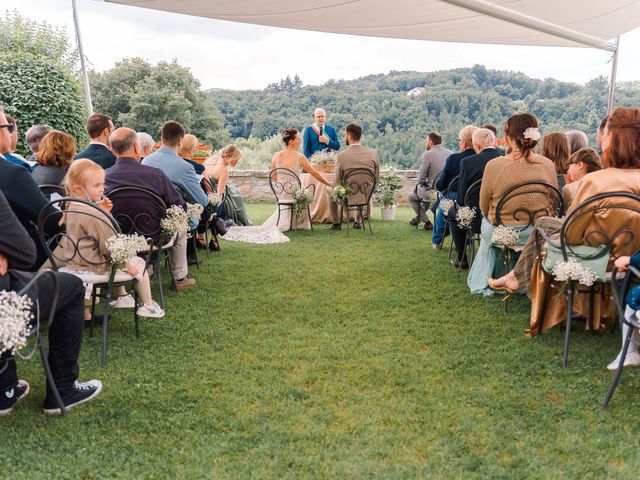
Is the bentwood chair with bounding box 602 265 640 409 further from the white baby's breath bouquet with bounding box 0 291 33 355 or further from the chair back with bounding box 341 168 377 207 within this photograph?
the chair back with bounding box 341 168 377 207

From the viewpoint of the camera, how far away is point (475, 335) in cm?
332

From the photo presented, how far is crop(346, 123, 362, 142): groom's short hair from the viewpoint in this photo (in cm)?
712

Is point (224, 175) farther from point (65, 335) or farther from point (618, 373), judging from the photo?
point (618, 373)

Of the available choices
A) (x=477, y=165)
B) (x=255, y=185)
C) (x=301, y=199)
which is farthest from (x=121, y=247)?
(x=255, y=185)

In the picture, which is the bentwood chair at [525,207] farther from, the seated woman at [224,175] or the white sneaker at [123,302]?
the seated woman at [224,175]

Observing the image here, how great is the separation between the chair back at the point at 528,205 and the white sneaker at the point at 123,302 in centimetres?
246

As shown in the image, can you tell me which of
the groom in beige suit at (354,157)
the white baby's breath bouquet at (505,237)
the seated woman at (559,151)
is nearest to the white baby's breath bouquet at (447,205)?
the seated woman at (559,151)

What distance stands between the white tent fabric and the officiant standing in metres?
1.67

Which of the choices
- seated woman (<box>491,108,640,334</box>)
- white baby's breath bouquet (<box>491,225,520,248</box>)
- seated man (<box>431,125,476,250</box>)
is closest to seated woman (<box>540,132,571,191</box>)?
white baby's breath bouquet (<box>491,225,520,248</box>)

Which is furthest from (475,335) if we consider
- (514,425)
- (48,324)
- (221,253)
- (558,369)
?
(221,253)

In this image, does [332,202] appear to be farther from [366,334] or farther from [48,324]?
[48,324]

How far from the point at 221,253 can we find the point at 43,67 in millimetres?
4012

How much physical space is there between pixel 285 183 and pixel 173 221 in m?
3.88

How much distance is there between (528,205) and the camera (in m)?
3.78
